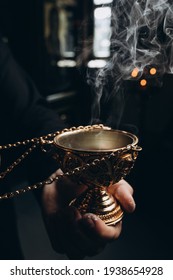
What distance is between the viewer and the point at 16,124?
1.49 m

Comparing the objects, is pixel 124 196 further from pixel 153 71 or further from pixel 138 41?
pixel 138 41

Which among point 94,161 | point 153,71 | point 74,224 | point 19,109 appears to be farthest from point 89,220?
point 19,109

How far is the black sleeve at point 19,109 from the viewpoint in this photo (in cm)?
144

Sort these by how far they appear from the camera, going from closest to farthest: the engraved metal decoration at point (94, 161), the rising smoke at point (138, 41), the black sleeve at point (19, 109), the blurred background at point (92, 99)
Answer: the engraved metal decoration at point (94, 161) → the rising smoke at point (138, 41) → the black sleeve at point (19, 109) → the blurred background at point (92, 99)

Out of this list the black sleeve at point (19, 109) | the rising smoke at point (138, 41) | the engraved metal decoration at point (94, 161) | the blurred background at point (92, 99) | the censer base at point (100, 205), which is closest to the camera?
the engraved metal decoration at point (94, 161)

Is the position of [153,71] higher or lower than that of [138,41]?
lower

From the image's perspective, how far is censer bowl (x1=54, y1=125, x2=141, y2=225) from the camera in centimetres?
79

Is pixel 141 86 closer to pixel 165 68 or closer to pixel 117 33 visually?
pixel 165 68

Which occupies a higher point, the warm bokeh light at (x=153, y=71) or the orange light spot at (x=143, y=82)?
the warm bokeh light at (x=153, y=71)

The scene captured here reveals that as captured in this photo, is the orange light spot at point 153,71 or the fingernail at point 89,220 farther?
the orange light spot at point 153,71

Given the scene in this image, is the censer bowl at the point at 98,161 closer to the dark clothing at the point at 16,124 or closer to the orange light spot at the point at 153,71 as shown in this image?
the dark clothing at the point at 16,124

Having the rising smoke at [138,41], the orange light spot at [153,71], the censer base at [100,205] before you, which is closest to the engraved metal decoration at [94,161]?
the censer base at [100,205]

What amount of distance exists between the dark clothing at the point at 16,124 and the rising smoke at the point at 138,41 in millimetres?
276

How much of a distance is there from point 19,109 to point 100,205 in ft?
2.65
